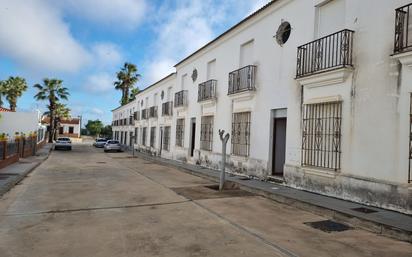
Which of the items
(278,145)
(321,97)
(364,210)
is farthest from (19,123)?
(364,210)

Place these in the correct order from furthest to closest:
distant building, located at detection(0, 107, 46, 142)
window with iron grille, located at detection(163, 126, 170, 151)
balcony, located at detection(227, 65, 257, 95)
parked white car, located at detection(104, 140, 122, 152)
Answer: parked white car, located at detection(104, 140, 122, 152) → distant building, located at detection(0, 107, 46, 142) → window with iron grille, located at detection(163, 126, 170, 151) → balcony, located at detection(227, 65, 257, 95)

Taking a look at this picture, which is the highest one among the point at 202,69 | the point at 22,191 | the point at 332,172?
the point at 202,69

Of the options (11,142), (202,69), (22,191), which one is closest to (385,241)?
(22,191)

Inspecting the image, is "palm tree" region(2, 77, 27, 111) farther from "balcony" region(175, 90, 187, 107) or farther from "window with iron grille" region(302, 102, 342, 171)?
"window with iron grille" region(302, 102, 342, 171)

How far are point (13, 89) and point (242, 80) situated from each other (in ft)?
136

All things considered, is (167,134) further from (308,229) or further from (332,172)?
(308,229)

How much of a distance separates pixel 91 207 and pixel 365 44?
7732 mm

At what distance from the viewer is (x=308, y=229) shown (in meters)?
6.54

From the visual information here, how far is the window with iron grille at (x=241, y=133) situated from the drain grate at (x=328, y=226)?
6.57m

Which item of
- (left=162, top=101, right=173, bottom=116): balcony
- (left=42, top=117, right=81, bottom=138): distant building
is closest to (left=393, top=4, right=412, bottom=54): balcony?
(left=162, top=101, right=173, bottom=116): balcony

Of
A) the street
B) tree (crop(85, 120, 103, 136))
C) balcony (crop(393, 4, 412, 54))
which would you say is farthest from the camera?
tree (crop(85, 120, 103, 136))

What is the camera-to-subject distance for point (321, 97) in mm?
9648

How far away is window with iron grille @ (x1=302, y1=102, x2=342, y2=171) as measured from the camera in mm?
9117

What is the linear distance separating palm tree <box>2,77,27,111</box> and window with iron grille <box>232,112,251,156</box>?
40693 mm
